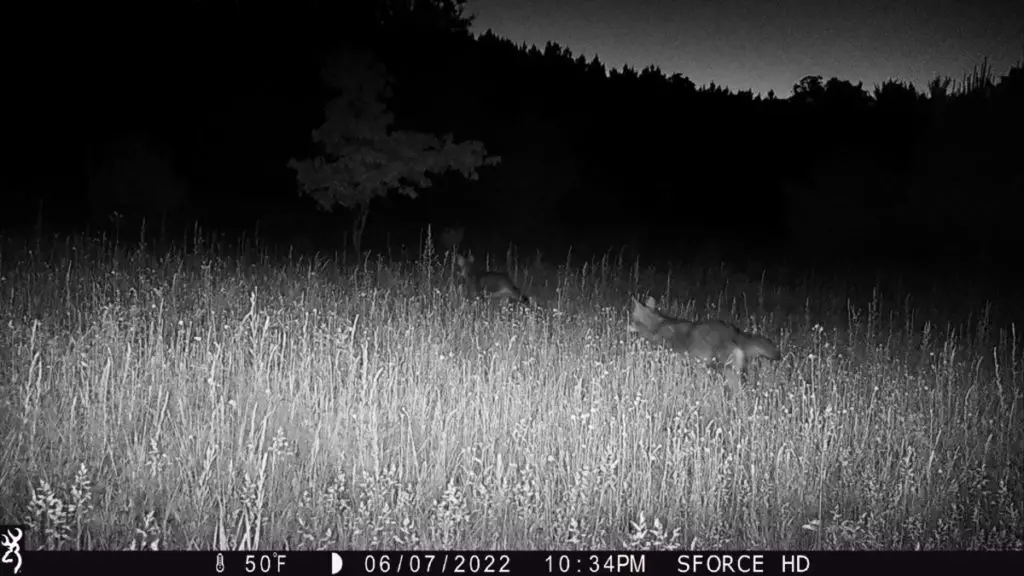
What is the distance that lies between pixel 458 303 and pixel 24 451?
496 centimetres

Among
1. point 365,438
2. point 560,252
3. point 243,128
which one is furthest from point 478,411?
point 243,128

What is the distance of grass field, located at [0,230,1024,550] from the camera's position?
2.96m

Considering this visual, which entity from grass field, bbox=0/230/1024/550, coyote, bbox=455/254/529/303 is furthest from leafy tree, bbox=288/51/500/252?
grass field, bbox=0/230/1024/550

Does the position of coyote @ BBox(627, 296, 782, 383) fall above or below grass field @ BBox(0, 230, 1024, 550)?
above

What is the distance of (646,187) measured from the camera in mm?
46844
